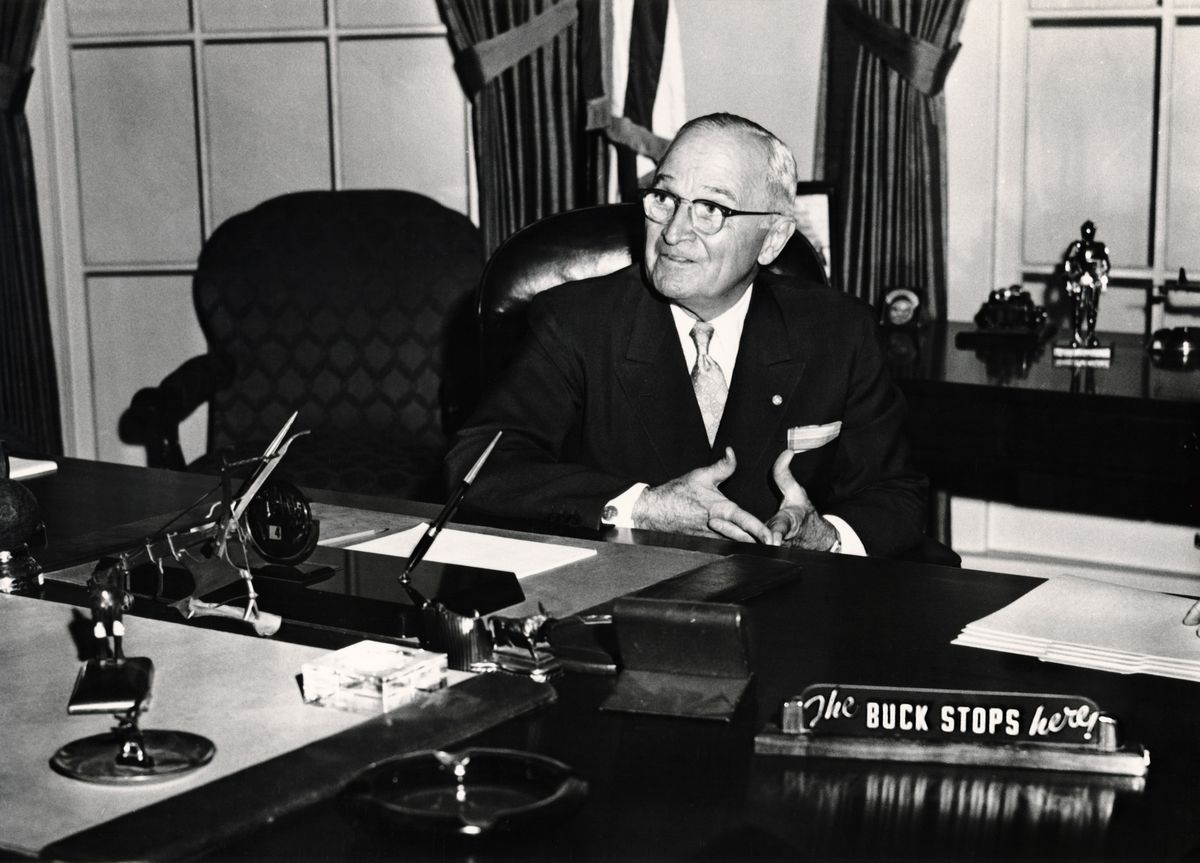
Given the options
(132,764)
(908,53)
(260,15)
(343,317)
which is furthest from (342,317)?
(132,764)

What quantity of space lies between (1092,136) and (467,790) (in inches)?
133

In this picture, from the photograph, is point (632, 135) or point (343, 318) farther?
point (343, 318)

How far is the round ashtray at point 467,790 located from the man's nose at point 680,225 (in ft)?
4.98

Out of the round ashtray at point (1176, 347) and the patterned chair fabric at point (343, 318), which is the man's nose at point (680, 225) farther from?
the patterned chair fabric at point (343, 318)

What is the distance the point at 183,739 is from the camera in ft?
3.97

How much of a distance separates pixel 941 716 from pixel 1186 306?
310 centimetres

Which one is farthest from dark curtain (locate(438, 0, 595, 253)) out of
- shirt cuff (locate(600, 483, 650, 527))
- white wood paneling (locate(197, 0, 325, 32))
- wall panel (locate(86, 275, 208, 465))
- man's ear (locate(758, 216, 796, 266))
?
shirt cuff (locate(600, 483, 650, 527))

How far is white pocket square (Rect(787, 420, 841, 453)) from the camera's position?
2562mm

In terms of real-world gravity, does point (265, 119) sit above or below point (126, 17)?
below

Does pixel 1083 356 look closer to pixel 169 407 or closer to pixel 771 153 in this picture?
pixel 771 153

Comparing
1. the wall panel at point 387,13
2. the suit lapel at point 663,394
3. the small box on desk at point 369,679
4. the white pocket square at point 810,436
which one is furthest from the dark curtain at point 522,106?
the small box on desk at point 369,679

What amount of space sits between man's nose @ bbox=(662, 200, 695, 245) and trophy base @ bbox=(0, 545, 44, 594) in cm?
122

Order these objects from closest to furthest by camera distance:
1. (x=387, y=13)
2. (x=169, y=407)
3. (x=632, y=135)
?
(x=169, y=407)
(x=632, y=135)
(x=387, y=13)

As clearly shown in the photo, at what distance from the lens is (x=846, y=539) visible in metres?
2.36
